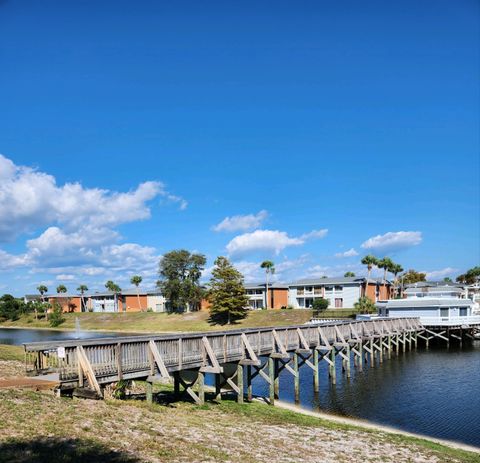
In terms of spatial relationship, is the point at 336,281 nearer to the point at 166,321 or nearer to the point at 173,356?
the point at 166,321

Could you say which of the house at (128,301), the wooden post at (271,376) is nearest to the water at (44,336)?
the house at (128,301)

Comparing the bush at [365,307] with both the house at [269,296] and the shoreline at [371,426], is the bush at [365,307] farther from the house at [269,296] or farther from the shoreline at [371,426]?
the shoreline at [371,426]

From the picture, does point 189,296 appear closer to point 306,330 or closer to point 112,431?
point 306,330

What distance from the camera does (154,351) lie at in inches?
718

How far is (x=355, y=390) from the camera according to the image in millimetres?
29969

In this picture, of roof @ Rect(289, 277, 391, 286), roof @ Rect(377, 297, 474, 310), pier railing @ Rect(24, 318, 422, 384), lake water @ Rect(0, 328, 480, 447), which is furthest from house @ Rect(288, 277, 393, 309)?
pier railing @ Rect(24, 318, 422, 384)

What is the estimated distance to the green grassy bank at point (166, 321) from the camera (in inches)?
3152

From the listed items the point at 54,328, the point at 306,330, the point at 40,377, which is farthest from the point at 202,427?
the point at 54,328

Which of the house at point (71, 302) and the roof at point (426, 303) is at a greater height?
the roof at point (426, 303)

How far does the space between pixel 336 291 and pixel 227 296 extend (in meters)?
24.0

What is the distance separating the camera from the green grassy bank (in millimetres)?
80062

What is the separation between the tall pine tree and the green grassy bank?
211cm

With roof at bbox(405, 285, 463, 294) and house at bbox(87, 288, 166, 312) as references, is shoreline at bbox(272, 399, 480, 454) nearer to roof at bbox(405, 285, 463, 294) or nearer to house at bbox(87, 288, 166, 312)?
roof at bbox(405, 285, 463, 294)

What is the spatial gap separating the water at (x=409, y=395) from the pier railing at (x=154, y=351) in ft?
11.8
